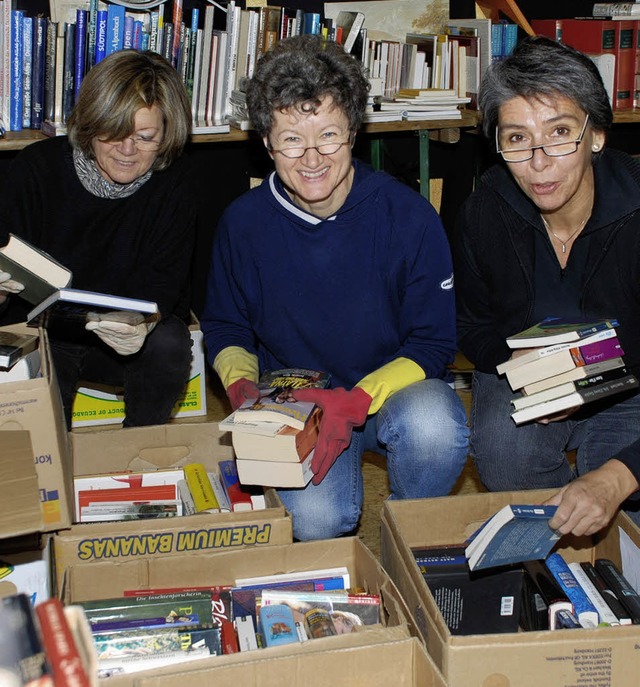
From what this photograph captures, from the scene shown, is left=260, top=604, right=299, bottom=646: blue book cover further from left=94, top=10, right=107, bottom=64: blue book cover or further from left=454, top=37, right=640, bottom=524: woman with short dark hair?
left=94, top=10, right=107, bottom=64: blue book cover

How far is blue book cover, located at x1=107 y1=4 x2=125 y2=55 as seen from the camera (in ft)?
9.28

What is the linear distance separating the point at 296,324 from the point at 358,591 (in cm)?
59

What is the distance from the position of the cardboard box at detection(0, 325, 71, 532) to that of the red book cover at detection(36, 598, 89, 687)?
0.66 meters

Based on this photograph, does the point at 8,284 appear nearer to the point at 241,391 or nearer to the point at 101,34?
A: the point at 241,391

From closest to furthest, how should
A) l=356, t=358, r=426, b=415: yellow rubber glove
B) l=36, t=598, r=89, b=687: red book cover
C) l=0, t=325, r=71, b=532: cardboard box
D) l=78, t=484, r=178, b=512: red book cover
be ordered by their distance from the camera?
l=36, t=598, r=89, b=687: red book cover < l=0, t=325, r=71, b=532: cardboard box < l=356, t=358, r=426, b=415: yellow rubber glove < l=78, t=484, r=178, b=512: red book cover

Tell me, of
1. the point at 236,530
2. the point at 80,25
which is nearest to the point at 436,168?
the point at 80,25

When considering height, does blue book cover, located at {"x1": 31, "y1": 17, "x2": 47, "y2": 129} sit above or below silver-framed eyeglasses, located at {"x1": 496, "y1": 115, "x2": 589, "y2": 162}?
→ above

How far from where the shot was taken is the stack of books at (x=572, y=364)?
1715mm

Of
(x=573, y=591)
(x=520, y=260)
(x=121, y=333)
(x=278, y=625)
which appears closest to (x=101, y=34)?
(x=121, y=333)

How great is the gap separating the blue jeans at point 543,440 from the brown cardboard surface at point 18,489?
92cm

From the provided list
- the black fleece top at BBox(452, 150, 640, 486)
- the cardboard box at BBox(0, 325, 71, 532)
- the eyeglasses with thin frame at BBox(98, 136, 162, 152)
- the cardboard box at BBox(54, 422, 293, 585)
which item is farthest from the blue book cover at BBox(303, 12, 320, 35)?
the cardboard box at BBox(54, 422, 293, 585)

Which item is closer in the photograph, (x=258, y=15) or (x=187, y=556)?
(x=187, y=556)

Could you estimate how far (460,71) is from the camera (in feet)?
10.8

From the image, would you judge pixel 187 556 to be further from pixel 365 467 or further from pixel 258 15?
pixel 258 15
